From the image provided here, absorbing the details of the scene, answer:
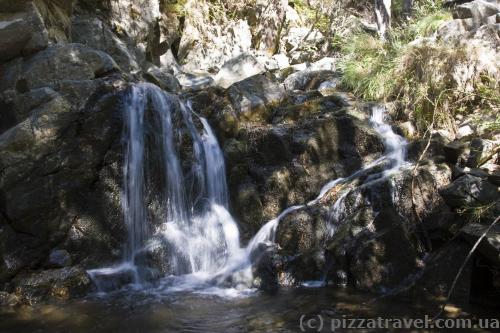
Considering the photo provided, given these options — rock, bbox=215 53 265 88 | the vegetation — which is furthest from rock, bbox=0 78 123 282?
the vegetation

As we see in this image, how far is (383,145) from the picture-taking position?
7523mm

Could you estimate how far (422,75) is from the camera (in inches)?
324

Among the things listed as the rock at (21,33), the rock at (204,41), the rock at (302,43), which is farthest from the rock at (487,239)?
the rock at (302,43)

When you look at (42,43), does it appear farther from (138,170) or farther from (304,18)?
(304,18)

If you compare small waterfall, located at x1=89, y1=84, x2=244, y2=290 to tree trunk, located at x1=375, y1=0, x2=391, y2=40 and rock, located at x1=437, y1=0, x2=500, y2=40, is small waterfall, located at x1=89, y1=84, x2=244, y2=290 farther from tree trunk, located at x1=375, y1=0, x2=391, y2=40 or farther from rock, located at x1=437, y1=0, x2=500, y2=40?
tree trunk, located at x1=375, y1=0, x2=391, y2=40

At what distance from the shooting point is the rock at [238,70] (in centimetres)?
1125

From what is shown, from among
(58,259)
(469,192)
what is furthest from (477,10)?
(58,259)

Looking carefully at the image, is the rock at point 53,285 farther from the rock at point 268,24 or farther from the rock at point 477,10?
the rock at point 268,24

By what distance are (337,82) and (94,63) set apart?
17.4 ft

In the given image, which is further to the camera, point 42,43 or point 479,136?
point 42,43

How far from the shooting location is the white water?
20.2 ft

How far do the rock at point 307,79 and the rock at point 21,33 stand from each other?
5848 millimetres

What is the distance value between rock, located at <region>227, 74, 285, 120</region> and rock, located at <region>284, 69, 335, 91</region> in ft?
5.81

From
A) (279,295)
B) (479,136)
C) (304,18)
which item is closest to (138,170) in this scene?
(279,295)
